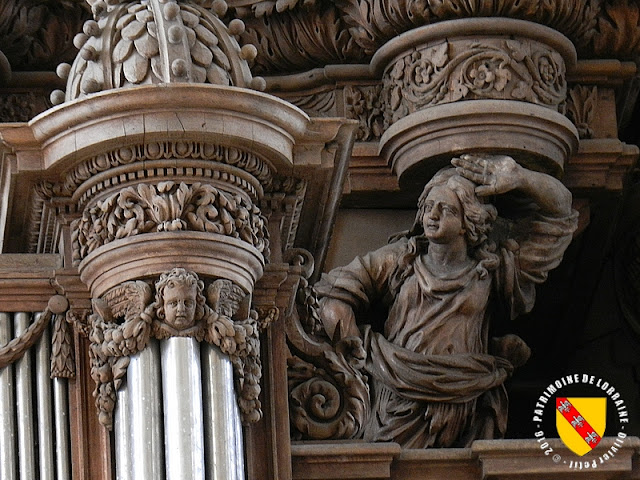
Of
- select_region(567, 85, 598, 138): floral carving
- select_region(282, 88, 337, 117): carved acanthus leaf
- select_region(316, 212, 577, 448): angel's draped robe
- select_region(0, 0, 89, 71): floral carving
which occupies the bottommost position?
select_region(316, 212, 577, 448): angel's draped robe

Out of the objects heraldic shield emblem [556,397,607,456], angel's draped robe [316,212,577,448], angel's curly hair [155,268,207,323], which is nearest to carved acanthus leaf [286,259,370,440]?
angel's curly hair [155,268,207,323]

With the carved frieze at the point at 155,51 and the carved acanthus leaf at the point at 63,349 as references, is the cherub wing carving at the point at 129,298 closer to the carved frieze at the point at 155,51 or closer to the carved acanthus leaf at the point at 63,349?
the carved acanthus leaf at the point at 63,349

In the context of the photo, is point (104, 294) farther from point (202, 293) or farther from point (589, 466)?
point (589, 466)

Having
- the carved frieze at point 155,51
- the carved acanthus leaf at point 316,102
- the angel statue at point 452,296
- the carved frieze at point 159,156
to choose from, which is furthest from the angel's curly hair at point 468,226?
the carved frieze at point 159,156

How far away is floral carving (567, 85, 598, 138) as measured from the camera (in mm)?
9484

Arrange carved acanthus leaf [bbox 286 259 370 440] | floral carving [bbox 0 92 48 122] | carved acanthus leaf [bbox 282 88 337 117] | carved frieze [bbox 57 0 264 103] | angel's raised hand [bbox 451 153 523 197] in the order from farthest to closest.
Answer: carved acanthus leaf [bbox 282 88 337 117] < floral carving [bbox 0 92 48 122] < angel's raised hand [bbox 451 153 523 197] < carved acanthus leaf [bbox 286 259 370 440] < carved frieze [bbox 57 0 264 103]

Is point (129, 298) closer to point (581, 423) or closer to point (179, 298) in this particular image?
point (179, 298)

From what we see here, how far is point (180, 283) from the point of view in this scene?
6348 mm

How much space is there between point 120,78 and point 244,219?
46cm

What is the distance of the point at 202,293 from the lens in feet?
21.0

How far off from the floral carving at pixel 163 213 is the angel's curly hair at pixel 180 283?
11 cm

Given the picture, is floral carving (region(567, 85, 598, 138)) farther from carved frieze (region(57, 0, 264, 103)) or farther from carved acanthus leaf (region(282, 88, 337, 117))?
carved frieze (region(57, 0, 264, 103))

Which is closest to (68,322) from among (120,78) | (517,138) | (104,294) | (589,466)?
(104,294)

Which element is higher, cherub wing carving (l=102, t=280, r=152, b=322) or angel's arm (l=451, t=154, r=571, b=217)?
angel's arm (l=451, t=154, r=571, b=217)
